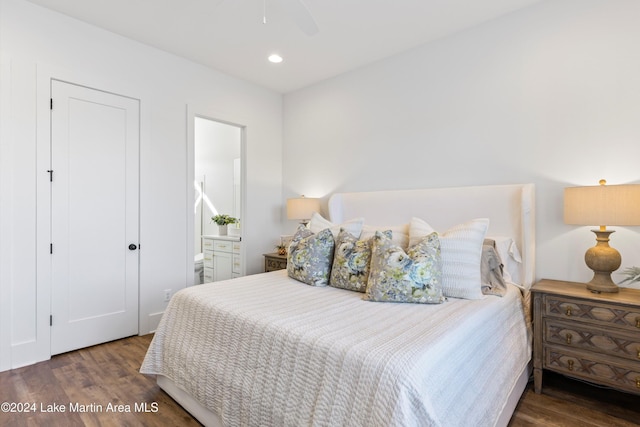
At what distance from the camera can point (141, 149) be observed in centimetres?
312

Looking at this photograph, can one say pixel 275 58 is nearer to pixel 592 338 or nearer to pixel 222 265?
pixel 222 265

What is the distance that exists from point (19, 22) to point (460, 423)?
3.80 meters

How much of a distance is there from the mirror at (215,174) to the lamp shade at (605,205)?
417 centimetres

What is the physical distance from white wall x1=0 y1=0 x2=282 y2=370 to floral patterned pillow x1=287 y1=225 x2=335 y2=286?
1.54m

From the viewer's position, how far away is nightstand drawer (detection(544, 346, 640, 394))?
183 centimetres

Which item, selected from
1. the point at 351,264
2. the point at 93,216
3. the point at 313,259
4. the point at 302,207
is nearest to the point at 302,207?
the point at 302,207

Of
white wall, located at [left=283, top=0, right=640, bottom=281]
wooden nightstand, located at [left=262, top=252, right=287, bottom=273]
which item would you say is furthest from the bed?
wooden nightstand, located at [left=262, top=252, right=287, bottom=273]

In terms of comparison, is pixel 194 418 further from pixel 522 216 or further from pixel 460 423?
pixel 522 216

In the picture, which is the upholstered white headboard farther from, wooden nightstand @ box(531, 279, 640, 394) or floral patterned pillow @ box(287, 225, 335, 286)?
floral patterned pillow @ box(287, 225, 335, 286)

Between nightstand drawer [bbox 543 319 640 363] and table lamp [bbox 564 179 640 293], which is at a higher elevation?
table lamp [bbox 564 179 640 293]

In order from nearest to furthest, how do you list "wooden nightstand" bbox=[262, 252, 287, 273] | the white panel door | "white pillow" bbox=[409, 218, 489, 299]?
"white pillow" bbox=[409, 218, 489, 299]
the white panel door
"wooden nightstand" bbox=[262, 252, 287, 273]

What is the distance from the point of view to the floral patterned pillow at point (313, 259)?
7.86 ft

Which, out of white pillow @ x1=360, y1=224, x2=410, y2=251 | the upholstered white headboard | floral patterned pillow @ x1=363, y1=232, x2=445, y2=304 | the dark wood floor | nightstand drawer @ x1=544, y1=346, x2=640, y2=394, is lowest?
the dark wood floor

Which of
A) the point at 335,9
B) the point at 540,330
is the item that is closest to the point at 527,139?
the point at 540,330
